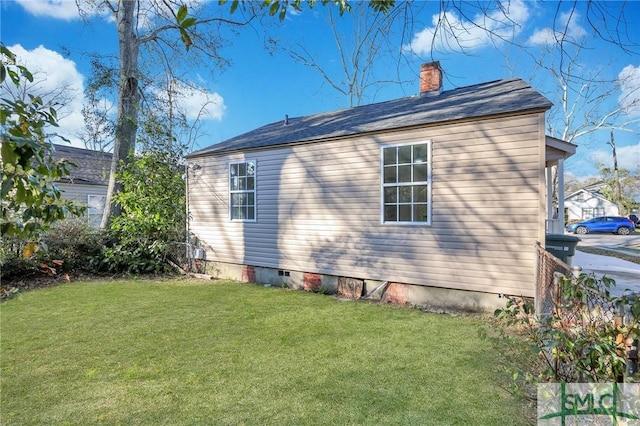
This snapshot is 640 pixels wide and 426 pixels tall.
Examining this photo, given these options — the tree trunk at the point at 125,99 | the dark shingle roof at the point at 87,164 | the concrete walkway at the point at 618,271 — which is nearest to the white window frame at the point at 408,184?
the concrete walkway at the point at 618,271

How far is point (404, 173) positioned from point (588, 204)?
1750 inches

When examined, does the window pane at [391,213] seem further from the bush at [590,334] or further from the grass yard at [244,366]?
the bush at [590,334]

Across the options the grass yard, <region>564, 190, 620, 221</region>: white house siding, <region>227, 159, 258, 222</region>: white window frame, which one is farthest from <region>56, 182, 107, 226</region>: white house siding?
<region>564, 190, 620, 221</region>: white house siding

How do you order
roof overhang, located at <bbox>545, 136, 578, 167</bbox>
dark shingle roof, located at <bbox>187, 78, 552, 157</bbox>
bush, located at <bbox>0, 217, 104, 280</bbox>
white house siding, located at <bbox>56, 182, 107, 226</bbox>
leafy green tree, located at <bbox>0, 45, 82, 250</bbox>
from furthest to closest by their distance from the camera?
white house siding, located at <bbox>56, 182, 107, 226</bbox> → bush, located at <bbox>0, 217, 104, 280</bbox> → dark shingle roof, located at <bbox>187, 78, 552, 157</bbox> → roof overhang, located at <bbox>545, 136, 578, 167</bbox> → leafy green tree, located at <bbox>0, 45, 82, 250</bbox>

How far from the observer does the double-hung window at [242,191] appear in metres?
8.59

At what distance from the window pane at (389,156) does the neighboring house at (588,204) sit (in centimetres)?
3990

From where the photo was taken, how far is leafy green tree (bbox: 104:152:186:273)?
9352 millimetres

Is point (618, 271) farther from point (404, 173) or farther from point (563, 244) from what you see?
point (404, 173)

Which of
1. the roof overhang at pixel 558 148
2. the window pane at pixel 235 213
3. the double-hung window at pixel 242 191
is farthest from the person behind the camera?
the window pane at pixel 235 213

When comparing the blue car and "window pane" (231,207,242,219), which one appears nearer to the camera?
"window pane" (231,207,242,219)

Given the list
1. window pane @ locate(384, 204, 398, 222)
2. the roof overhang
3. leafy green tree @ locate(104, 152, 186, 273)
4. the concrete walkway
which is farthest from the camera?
leafy green tree @ locate(104, 152, 186, 273)

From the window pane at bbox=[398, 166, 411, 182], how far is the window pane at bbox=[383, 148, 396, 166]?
20cm

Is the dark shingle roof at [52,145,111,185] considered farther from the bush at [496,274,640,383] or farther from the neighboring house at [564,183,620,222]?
the neighboring house at [564,183,620,222]

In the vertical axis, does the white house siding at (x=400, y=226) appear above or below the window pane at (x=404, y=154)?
below
